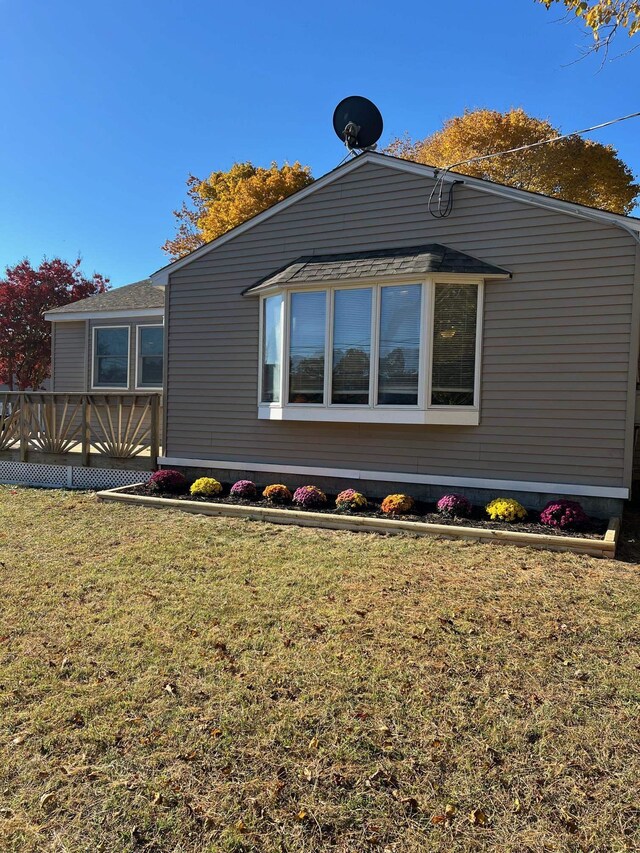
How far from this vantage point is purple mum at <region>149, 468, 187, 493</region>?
7.77m

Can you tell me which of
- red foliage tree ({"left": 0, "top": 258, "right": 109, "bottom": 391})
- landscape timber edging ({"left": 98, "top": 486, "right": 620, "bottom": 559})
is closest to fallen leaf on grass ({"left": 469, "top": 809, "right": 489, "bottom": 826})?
landscape timber edging ({"left": 98, "top": 486, "right": 620, "bottom": 559})

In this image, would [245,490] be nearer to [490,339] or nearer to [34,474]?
[490,339]

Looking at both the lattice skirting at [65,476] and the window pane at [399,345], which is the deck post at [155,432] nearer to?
the lattice skirting at [65,476]

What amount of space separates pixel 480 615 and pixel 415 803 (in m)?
A: 1.86

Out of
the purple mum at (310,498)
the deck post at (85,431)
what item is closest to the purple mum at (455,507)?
the purple mum at (310,498)

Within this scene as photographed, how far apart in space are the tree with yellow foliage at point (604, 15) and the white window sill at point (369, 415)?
163 inches

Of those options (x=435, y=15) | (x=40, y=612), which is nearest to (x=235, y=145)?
(x=435, y=15)

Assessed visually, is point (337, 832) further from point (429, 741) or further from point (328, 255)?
point (328, 255)

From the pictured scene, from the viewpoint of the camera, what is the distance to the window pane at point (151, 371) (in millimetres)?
12023

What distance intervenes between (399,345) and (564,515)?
285 cm

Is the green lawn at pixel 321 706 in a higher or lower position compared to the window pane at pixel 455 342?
lower

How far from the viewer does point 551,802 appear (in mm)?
2027

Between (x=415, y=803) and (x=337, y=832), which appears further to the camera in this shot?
(x=415, y=803)

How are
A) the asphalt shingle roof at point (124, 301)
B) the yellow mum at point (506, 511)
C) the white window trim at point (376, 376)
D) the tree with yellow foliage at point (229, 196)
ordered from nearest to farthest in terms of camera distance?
1. the yellow mum at point (506, 511)
2. the white window trim at point (376, 376)
3. the asphalt shingle roof at point (124, 301)
4. the tree with yellow foliage at point (229, 196)
